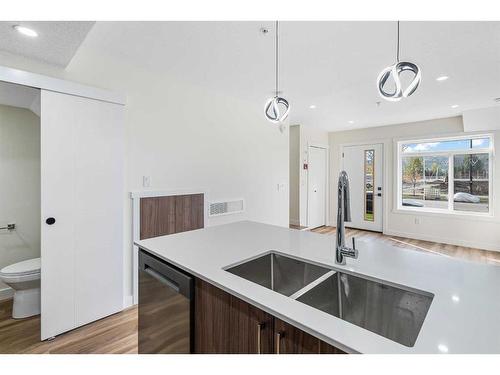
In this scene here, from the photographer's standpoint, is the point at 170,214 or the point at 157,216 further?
the point at 170,214

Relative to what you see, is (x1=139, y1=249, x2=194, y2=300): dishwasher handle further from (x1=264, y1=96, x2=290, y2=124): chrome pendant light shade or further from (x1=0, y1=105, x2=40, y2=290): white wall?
(x1=0, y1=105, x2=40, y2=290): white wall

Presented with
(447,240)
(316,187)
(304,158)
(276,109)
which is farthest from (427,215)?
(276,109)

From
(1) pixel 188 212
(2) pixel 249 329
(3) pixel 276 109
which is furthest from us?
(1) pixel 188 212

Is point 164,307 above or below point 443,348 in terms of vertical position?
below

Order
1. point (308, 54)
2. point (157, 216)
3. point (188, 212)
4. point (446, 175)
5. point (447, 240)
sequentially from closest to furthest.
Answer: point (308, 54)
point (157, 216)
point (188, 212)
point (447, 240)
point (446, 175)

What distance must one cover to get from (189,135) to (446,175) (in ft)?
16.2

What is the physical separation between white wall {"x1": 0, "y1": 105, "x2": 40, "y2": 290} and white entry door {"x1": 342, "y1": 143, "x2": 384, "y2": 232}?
5609mm

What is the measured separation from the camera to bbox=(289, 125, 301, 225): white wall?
559 centimetres

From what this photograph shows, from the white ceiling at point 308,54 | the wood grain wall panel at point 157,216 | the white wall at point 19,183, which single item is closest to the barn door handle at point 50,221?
the wood grain wall panel at point 157,216

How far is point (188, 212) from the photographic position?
9.95 ft

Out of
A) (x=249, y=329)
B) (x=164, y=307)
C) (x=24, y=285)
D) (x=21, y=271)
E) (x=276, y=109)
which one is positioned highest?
(x=276, y=109)

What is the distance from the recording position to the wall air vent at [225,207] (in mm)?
3371

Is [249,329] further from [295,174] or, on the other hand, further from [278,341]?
[295,174]

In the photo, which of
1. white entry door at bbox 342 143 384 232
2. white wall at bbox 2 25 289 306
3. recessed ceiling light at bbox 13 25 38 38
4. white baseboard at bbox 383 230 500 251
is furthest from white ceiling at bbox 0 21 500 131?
white baseboard at bbox 383 230 500 251
